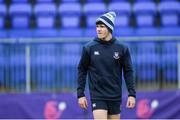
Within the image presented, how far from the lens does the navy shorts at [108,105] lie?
6.71 metres

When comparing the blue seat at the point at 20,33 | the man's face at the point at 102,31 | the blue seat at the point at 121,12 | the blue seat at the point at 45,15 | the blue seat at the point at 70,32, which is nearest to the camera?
the man's face at the point at 102,31

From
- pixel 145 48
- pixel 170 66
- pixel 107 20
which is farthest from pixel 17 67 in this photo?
pixel 107 20

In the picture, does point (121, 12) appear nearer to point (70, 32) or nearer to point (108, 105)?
point (70, 32)

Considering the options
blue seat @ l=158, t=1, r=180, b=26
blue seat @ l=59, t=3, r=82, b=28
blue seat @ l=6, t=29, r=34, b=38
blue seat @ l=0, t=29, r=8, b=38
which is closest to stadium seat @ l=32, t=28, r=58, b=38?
blue seat @ l=6, t=29, r=34, b=38

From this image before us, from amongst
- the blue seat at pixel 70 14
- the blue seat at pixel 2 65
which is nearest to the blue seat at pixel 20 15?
the blue seat at pixel 70 14

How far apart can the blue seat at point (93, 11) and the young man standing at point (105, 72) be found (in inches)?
293

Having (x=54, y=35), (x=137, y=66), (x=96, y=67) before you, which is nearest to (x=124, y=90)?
(x=137, y=66)

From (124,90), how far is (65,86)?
4.07 ft

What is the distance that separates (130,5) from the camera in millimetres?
14781

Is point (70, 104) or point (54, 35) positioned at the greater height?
point (54, 35)

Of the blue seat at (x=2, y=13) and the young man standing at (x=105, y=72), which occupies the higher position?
the blue seat at (x=2, y=13)

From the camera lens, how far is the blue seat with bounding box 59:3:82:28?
14328mm

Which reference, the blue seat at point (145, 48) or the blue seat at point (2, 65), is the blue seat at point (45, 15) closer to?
the blue seat at point (2, 65)

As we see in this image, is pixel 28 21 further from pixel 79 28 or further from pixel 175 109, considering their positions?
pixel 175 109
